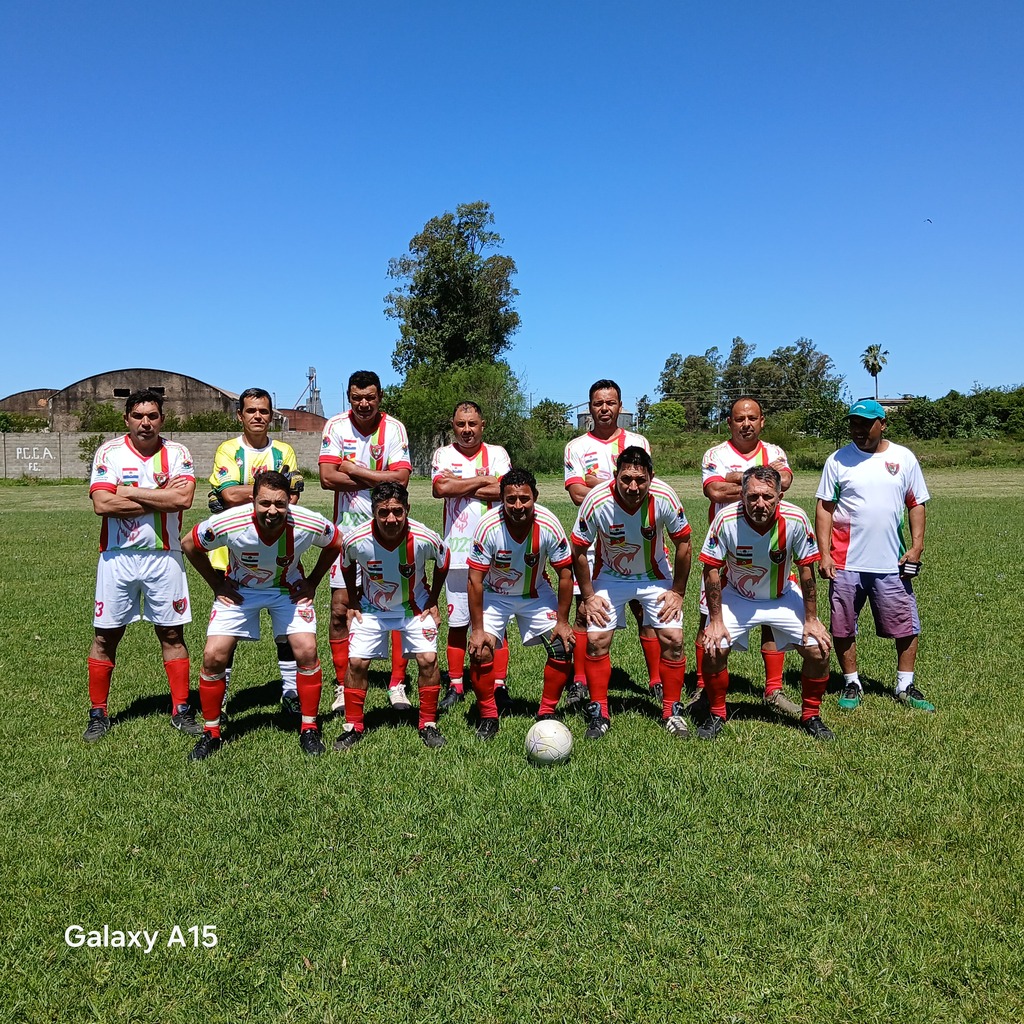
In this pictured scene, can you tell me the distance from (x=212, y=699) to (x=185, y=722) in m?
0.58

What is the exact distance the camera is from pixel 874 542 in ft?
21.0

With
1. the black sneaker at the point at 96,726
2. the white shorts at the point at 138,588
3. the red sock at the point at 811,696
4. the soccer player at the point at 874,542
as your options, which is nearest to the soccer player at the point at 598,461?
the red sock at the point at 811,696

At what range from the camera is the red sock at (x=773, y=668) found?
6133mm

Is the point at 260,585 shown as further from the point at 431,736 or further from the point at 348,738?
the point at 431,736

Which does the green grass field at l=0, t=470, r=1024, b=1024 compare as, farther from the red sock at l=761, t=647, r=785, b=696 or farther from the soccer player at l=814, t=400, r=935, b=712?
the soccer player at l=814, t=400, r=935, b=712

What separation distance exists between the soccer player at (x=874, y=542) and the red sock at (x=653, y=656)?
139 cm

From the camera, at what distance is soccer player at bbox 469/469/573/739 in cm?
540

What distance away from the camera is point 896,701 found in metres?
6.15

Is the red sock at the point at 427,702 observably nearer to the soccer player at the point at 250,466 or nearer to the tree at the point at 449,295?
the soccer player at the point at 250,466

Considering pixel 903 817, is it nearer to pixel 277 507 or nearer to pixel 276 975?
pixel 276 975

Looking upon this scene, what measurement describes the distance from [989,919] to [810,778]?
137 cm

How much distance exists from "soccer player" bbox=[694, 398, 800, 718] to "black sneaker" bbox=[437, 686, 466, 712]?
1.81 m

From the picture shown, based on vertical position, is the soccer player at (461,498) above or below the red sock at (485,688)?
above

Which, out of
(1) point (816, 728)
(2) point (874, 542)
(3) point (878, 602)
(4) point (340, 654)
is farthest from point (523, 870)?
(2) point (874, 542)
